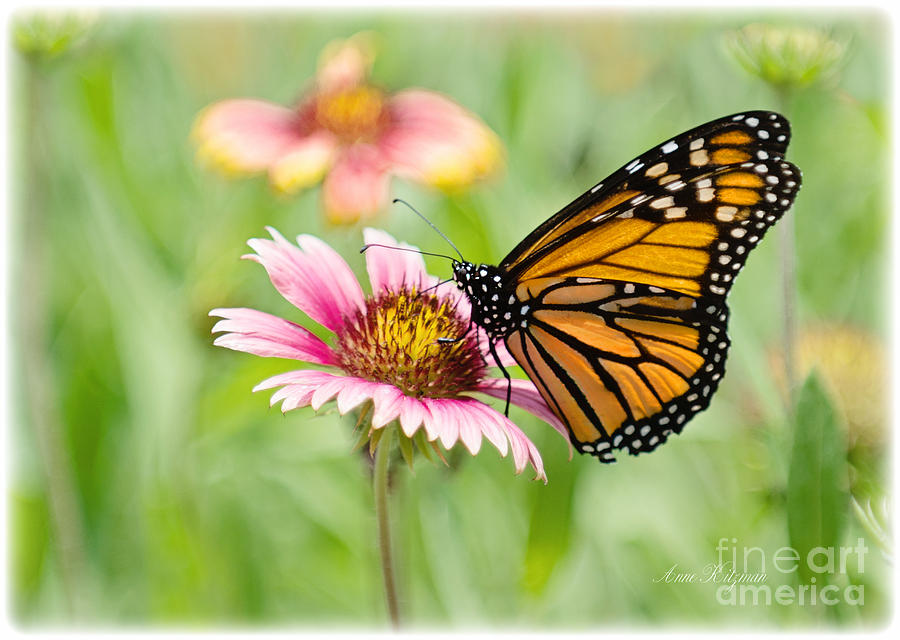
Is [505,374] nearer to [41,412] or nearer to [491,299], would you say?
[491,299]

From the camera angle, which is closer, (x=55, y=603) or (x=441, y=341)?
(x=441, y=341)

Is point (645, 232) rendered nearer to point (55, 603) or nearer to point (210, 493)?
point (210, 493)

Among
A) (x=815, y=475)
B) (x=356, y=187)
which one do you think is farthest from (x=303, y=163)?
(x=815, y=475)

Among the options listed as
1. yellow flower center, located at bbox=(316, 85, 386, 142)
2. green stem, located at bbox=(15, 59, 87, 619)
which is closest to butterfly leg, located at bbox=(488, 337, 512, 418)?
green stem, located at bbox=(15, 59, 87, 619)

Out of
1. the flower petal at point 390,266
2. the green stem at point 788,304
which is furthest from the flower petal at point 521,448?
the green stem at point 788,304

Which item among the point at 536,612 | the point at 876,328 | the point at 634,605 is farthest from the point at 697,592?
the point at 876,328

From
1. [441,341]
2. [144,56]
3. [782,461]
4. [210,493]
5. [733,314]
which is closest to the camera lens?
[441,341]
